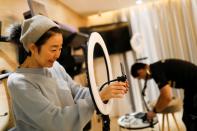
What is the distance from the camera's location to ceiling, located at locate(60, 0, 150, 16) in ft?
11.9

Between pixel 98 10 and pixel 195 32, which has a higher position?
pixel 98 10

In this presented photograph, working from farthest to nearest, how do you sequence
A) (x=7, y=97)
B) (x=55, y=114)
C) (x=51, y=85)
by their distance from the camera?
1. (x=7, y=97)
2. (x=51, y=85)
3. (x=55, y=114)

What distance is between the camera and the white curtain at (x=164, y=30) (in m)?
4.18

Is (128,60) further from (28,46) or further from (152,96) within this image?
(28,46)

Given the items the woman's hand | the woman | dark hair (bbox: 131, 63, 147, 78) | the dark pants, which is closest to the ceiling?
dark hair (bbox: 131, 63, 147, 78)

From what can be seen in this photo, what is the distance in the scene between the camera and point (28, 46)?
3.25 feet

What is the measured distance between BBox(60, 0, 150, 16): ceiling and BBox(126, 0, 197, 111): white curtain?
1.31 feet

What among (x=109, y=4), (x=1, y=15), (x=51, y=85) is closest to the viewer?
(x=51, y=85)

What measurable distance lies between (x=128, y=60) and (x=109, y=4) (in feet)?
3.59

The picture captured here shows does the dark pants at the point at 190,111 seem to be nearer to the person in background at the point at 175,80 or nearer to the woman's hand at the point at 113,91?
the person in background at the point at 175,80

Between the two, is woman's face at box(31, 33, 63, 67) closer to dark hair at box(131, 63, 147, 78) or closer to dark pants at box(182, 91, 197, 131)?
dark hair at box(131, 63, 147, 78)

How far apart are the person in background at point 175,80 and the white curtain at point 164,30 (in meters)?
1.73

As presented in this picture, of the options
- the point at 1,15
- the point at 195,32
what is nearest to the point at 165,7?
the point at 195,32

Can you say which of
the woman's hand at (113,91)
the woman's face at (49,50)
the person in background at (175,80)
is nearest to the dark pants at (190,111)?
the person in background at (175,80)
